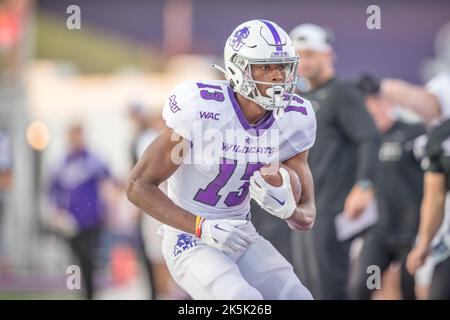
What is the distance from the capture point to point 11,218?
13562 mm

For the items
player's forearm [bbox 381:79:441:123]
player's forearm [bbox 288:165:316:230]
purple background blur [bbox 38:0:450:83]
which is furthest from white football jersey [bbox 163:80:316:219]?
purple background blur [bbox 38:0:450:83]

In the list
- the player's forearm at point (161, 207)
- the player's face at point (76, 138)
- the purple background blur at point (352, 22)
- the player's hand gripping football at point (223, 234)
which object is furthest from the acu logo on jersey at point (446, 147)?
the purple background blur at point (352, 22)

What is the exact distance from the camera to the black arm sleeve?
7195 mm

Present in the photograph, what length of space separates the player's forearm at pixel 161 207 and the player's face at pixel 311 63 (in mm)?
2745

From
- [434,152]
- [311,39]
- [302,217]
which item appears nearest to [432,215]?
[434,152]

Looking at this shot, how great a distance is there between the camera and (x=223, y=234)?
15.0ft

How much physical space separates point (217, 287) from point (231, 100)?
0.83m

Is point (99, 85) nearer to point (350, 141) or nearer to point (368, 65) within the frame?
point (368, 65)

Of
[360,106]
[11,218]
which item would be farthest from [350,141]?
[11,218]

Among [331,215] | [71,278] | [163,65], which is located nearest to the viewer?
[71,278]

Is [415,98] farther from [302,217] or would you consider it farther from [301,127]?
[302,217]

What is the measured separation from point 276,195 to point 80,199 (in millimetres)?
5772

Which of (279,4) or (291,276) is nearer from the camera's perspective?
(291,276)

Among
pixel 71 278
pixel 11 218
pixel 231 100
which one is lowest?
→ pixel 11 218
